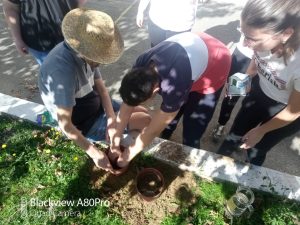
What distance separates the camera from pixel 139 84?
6.61 feet

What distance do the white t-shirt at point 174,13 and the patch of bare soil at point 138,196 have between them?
1485 mm

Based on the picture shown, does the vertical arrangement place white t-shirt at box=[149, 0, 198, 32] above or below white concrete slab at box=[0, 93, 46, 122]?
above

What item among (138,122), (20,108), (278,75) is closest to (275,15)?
(278,75)

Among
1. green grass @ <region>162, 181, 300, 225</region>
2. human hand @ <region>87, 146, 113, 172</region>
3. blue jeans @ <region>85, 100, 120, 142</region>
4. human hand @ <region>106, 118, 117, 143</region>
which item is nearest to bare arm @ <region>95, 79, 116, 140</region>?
human hand @ <region>106, 118, 117, 143</region>

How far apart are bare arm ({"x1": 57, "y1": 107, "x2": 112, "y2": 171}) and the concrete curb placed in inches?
22.4

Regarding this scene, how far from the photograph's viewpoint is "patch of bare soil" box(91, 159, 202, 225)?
9.45ft

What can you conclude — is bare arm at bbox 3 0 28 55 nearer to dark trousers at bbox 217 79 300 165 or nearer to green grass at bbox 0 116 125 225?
green grass at bbox 0 116 125 225

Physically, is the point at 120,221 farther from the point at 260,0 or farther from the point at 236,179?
the point at 260,0

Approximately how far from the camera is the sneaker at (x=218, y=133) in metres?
3.77

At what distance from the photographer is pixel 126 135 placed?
2975 mm

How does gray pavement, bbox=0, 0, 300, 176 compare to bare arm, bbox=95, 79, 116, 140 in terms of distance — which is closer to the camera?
bare arm, bbox=95, 79, 116, 140

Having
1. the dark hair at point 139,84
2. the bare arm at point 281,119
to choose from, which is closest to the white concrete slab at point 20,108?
the dark hair at point 139,84

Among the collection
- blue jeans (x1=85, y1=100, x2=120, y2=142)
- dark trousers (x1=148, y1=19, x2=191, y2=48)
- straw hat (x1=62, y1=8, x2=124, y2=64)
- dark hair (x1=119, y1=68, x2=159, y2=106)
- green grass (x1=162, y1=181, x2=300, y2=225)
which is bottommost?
green grass (x1=162, y1=181, x2=300, y2=225)

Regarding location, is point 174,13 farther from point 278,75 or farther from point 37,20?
point 278,75
